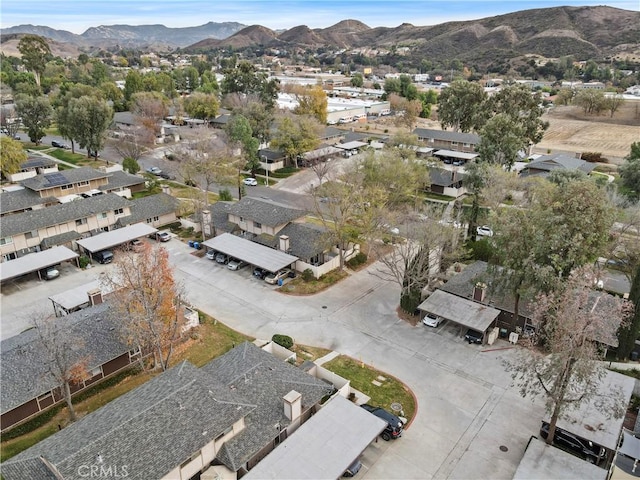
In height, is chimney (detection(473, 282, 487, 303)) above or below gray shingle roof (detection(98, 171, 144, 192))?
below

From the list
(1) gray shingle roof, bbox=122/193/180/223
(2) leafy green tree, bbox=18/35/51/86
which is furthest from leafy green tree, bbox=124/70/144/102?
(1) gray shingle roof, bbox=122/193/180/223

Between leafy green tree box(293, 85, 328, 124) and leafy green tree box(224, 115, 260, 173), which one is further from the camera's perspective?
leafy green tree box(293, 85, 328, 124)

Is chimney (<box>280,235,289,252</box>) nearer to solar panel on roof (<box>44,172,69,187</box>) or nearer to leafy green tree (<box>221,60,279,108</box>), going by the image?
solar panel on roof (<box>44,172,69,187</box>)

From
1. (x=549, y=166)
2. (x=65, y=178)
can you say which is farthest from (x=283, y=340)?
(x=549, y=166)

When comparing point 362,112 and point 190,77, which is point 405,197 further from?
point 190,77

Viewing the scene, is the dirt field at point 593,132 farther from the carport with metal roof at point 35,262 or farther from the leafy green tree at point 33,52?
the leafy green tree at point 33,52
